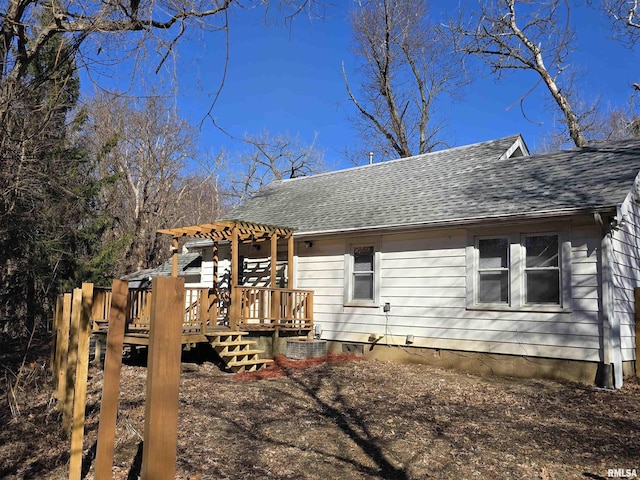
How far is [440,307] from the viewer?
33.5 ft

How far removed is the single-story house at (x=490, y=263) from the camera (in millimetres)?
8414

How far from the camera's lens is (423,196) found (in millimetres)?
11828

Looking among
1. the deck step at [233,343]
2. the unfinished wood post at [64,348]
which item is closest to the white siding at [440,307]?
the deck step at [233,343]

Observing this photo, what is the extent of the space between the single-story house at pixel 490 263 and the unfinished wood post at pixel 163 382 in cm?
745

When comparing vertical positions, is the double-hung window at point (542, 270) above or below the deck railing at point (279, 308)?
above

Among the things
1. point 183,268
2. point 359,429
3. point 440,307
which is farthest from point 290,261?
point 359,429

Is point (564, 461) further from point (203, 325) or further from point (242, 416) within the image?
point (203, 325)

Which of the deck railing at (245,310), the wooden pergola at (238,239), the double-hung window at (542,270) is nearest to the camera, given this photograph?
the double-hung window at (542,270)

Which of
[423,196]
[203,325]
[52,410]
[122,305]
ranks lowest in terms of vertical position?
[52,410]

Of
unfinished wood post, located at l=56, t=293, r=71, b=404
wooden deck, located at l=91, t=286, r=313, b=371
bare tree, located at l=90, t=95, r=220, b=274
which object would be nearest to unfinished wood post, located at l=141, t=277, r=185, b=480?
unfinished wood post, located at l=56, t=293, r=71, b=404

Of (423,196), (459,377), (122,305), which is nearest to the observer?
(122,305)

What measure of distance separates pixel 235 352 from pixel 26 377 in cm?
354

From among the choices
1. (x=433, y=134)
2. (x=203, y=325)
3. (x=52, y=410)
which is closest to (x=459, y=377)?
(x=203, y=325)

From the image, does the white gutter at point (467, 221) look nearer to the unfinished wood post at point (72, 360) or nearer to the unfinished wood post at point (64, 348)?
the unfinished wood post at point (64, 348)
